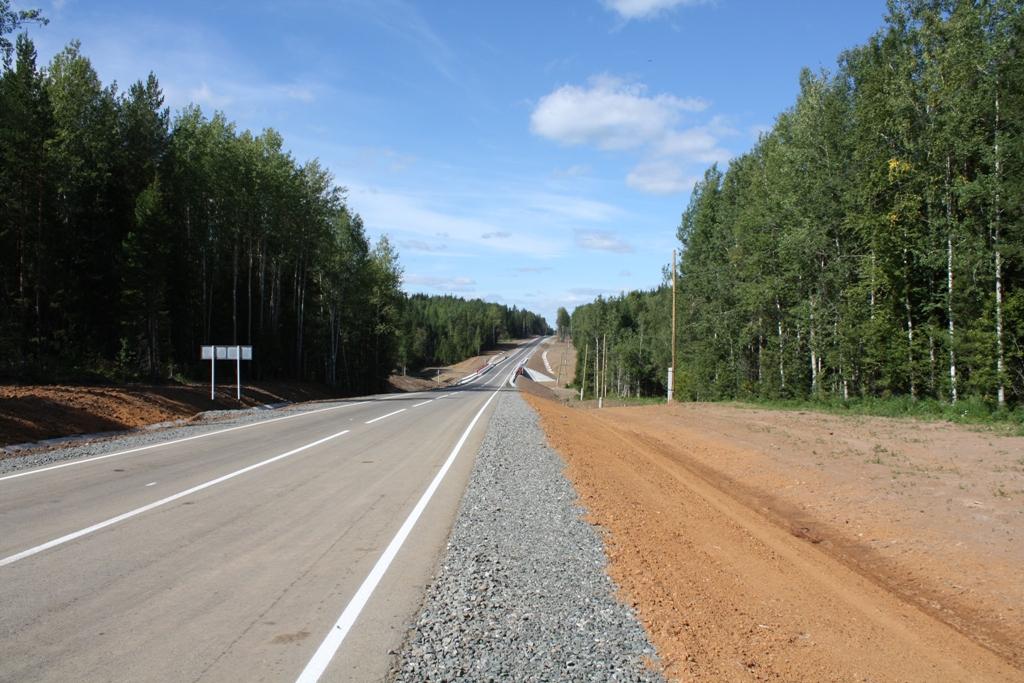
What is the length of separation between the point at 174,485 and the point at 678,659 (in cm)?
875

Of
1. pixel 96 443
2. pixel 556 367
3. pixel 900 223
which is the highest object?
pixel 900 223

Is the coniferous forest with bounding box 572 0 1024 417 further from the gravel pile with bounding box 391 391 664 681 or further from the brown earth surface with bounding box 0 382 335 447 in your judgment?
the brown earth surface with bounding box 0 382 335 447

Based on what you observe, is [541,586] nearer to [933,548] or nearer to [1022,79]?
[933,548]

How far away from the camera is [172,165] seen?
120 feet

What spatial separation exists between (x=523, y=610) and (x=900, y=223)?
25.3 m

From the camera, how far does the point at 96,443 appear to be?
16109 millimetres

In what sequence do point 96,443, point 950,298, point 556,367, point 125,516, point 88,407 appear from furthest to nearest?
point 556,367 < point 950,298 < point 88,407 < point 96,443 < point 125,516

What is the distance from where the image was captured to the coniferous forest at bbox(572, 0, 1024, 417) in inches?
818

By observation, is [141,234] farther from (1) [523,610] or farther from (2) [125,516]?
(1) [523,610]

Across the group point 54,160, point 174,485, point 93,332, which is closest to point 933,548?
point 174,485

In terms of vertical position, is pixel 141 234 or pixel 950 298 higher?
pixel 141 234

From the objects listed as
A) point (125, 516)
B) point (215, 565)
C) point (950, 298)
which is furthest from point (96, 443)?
point (950, 298)

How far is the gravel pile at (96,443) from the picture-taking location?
1307 centimetres

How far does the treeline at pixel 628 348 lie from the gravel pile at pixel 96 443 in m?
47.7
